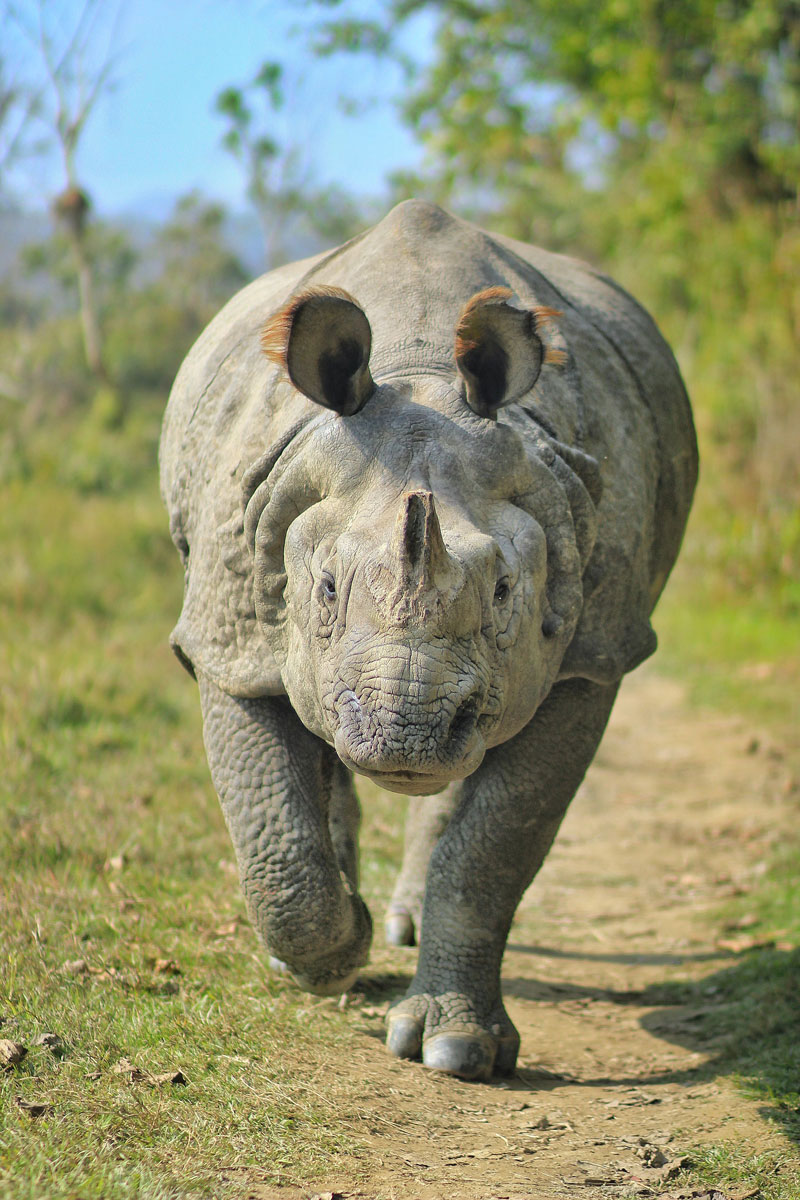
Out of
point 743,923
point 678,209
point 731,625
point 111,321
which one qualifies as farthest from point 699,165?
point 111,321

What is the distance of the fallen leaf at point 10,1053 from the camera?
3.29m

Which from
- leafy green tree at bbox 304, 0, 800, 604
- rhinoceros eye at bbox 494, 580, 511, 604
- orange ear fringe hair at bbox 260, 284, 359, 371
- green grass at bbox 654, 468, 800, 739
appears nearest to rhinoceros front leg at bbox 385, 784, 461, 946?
rhinoceros eye at bbox 494, 580, 511, 604

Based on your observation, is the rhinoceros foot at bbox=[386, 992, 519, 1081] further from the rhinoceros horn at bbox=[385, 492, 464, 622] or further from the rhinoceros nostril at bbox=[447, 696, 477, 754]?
the rhinoceros horn at bbox=[385, 492, 464, 622]

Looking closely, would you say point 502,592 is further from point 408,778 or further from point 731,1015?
point 731,1015

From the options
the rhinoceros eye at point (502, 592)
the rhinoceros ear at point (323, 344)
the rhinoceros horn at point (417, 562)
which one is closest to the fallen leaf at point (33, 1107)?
the rhinoceros horn at point (417, 562)

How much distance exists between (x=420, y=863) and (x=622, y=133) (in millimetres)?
14444

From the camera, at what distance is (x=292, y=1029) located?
389cm

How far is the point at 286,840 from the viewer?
3.68 metres

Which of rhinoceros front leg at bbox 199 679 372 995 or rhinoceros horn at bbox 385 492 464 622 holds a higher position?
rhinoceros horn at bbox 385 492 464 622

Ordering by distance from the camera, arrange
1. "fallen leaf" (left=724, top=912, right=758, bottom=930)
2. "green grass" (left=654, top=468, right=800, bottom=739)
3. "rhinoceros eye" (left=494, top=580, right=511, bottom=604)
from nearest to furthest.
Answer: "rhinoceros eye" (left=494, top=580, right=511, bottom=604) < "fallen leaf" (left=724, top=912, right=758, bottom=930) < "green grass" (left=654, top=468, right=800, bottom=739)

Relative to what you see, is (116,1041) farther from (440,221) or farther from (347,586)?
(440,221)

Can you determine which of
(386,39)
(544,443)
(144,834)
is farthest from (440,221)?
(386,39)

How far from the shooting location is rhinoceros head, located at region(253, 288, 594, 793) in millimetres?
2801

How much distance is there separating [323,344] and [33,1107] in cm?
181
